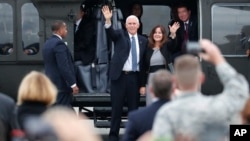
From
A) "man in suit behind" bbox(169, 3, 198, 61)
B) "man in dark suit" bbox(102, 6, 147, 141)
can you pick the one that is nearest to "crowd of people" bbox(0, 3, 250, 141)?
"man in dark suit" bbox(102, 6, 147, 141)

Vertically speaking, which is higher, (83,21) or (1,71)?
(83,21)

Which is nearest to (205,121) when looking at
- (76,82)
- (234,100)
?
(234,100)

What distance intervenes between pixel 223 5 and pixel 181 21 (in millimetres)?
677

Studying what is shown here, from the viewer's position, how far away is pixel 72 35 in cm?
1121

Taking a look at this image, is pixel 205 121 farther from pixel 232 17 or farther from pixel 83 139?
pixel 232 17

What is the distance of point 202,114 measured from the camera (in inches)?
188

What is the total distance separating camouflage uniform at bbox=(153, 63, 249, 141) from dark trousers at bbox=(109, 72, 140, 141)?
19.5 ft

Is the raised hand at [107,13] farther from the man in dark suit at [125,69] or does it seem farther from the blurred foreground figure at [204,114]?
the blurred foreground figure at [204,114]

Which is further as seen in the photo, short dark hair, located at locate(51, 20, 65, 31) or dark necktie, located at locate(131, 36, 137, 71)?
dark necktie, located at locate(131, 36, 137, 71)

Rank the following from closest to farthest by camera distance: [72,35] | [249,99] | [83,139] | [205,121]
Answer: [83,139] → [205,121] → [249,99] → [72,35]

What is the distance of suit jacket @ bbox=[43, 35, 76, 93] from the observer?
10406 millimetres

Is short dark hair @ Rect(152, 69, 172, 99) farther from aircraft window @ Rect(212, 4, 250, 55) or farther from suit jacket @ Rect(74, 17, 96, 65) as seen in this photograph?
suit jacket @ Rect(74, 17, 96, 65)

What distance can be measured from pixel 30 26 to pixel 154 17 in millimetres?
2046

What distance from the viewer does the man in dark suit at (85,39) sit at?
11586 millimetres
